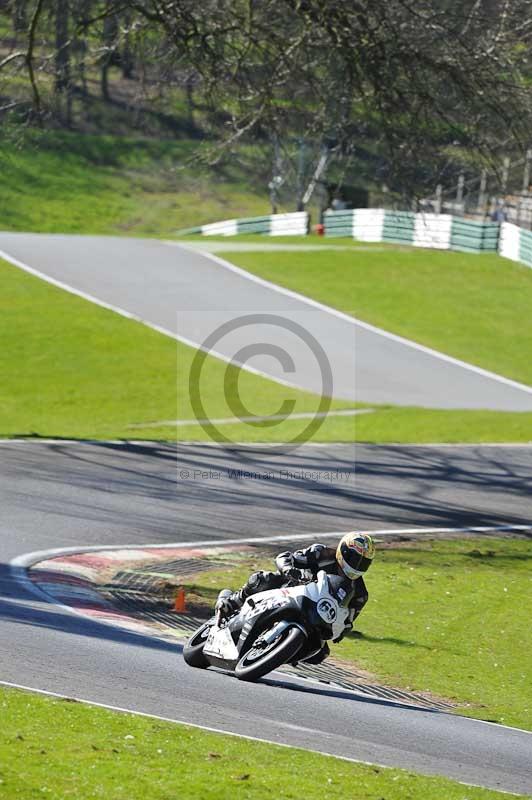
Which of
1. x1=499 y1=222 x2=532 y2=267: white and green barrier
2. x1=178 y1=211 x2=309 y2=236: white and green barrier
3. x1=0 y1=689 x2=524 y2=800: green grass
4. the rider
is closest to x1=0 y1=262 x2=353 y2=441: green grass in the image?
the rider

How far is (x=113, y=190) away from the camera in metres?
65.6

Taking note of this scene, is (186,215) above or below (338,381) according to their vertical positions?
above

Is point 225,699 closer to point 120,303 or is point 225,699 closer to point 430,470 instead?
point 430,470

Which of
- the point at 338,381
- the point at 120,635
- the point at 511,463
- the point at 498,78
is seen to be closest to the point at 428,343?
the point at 338,381

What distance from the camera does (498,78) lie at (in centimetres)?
1802

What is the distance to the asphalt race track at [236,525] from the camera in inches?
353

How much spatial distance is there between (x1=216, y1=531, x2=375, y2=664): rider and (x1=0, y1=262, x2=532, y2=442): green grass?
507 inches

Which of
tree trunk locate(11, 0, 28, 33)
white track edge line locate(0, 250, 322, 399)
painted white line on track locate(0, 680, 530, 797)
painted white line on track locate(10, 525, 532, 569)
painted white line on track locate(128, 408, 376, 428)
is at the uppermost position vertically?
tree trunk locate(11, 0, 28, 33)

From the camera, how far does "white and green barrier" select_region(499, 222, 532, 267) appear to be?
136 ft

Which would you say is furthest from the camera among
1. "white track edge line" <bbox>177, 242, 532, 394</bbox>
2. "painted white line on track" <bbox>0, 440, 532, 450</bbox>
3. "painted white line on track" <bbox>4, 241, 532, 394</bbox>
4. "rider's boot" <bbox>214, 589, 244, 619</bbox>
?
"white track edge line" <bbox>177, 242, 532, 394</bbox>

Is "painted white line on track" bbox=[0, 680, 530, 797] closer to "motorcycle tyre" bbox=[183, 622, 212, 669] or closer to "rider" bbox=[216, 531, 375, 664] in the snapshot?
"rider" bbox=[216, 531, 375, 664]

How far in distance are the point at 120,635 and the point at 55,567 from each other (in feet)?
9.40

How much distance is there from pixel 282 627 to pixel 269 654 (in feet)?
0.83

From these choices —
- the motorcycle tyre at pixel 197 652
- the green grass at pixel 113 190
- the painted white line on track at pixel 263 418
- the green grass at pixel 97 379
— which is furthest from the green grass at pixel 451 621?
the green grass at pixel 113 190
